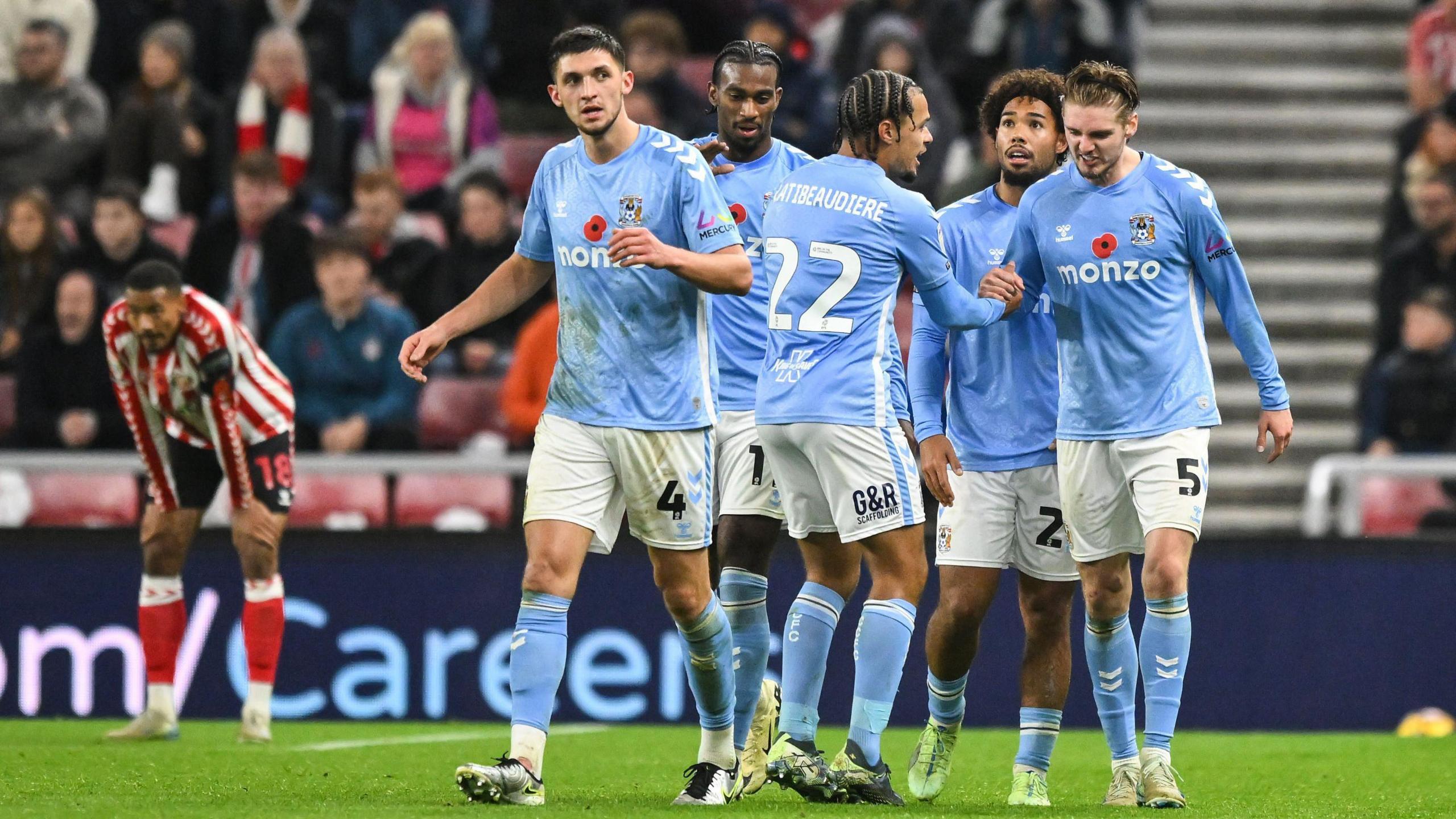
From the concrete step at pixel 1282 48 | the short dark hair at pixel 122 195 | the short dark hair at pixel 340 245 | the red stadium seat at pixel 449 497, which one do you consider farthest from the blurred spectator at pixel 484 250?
the concrete step at pixel 1282 48

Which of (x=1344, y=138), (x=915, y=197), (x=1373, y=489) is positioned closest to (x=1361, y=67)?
(x=1344, y=138)

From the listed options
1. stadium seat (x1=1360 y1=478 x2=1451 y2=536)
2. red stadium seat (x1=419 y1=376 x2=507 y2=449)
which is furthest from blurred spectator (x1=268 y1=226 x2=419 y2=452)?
stadium seat (x1=1360 y1=478 x2=1451 y2=536)

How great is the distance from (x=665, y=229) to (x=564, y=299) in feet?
1.28

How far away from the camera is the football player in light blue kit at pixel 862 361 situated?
6.66m

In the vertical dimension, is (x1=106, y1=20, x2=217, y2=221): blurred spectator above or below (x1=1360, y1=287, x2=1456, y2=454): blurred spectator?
above

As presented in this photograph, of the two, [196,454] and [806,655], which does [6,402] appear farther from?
[806,655]

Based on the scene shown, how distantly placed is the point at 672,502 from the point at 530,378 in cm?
563

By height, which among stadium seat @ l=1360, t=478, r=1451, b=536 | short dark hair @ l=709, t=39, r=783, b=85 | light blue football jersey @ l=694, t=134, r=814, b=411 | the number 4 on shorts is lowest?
stadium seat @ l=1360, t=478, r=1451, b=536

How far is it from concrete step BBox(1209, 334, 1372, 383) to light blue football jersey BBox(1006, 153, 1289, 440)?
7.14 metres

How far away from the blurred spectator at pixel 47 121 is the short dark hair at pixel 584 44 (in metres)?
8.52

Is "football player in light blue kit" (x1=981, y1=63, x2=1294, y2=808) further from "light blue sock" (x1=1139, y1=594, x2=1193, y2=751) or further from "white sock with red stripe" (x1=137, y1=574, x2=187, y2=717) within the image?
"white sock with red stripe" (x1=137, y1=574, x2=187, y2=717)

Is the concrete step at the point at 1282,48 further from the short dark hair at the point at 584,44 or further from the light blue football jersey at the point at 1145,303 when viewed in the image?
the short dark hair at the point at 584,44

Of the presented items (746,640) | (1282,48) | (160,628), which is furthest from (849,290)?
(1282,48)

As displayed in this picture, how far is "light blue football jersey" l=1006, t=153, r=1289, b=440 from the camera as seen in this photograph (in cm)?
691
